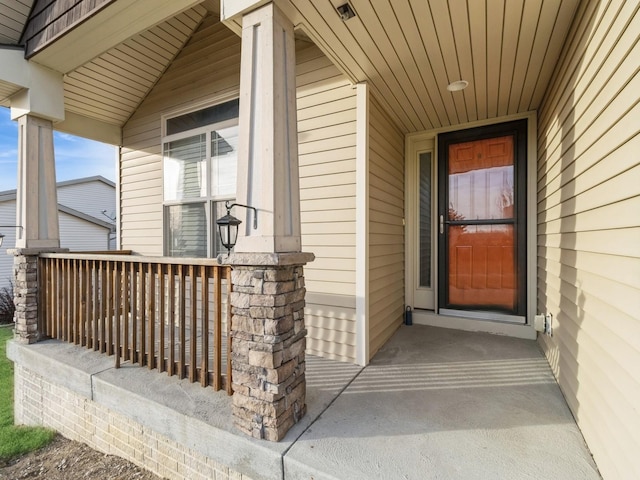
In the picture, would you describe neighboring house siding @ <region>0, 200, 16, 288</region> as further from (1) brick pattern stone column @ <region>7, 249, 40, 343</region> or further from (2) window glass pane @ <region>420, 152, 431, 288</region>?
(2) window glass pane @ <region>420, 152, 431, 288</region>

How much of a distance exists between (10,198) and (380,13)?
472 inches

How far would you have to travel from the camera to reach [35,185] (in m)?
3.23

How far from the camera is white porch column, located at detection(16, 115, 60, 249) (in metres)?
3.19

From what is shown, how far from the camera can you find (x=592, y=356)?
5.48 ft

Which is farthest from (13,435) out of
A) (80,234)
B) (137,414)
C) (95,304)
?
(80,234)

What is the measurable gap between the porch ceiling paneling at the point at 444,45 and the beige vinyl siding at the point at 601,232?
212 millimetres

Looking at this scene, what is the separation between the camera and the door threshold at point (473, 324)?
3361 mm

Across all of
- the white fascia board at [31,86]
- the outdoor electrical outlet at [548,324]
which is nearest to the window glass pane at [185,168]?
the white fascia board at [31,86]

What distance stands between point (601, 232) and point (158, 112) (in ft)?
15.7

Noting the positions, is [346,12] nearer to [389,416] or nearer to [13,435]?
[389,416]

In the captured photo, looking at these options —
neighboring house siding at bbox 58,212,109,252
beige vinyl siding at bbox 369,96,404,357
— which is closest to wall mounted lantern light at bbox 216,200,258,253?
beige vinyl siding at bbox 369,96,404,357

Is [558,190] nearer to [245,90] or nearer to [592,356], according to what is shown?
[592,356]

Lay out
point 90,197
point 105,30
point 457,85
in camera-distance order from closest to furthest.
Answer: point 105,30
point 457,85
point 90,197

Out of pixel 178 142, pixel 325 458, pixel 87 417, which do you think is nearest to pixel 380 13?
pixel 325 458
